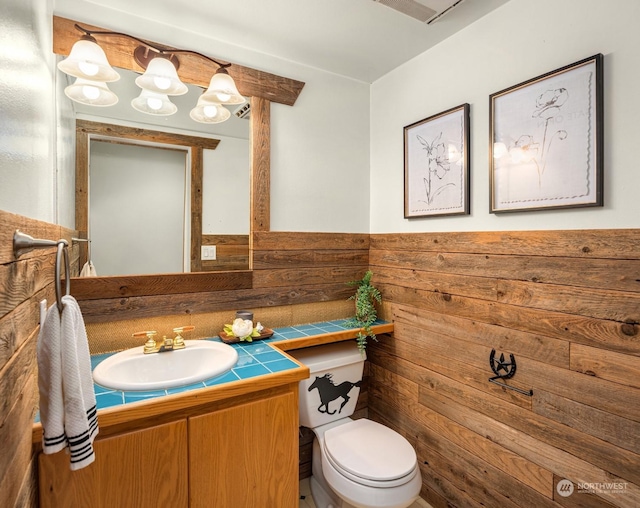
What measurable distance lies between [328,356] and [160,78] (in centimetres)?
160

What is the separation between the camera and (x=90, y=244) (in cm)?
159

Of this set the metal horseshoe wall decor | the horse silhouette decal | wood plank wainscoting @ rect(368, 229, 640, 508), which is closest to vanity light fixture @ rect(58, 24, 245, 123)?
wood plank wainscoting @ rect(368, 229, 640, 508)

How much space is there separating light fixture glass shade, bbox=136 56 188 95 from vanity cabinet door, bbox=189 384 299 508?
4.65ft

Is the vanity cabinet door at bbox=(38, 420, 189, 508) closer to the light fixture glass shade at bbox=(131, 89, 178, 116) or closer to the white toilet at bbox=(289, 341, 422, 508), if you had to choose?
the white toilet at bbox=(289, 341, 422, 508)

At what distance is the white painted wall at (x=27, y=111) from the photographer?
0.75 metres

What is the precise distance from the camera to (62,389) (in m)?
0.74

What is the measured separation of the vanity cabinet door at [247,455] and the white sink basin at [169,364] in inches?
7.2

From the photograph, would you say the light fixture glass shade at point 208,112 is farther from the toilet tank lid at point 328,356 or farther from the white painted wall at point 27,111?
the toilet tank lid at point 328,356

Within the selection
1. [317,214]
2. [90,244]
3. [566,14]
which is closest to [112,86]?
[90,244]

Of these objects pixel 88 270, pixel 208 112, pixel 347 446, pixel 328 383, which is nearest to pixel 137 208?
pixel 88 270

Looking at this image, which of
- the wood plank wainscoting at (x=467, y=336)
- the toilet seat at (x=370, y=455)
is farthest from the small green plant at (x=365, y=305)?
the toilet seat at (x=370, y=455)

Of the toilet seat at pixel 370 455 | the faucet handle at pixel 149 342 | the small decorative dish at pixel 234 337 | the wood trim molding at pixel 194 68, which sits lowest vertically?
the toilet seat at pixel 370 455

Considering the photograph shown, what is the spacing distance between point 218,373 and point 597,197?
1.53 meters

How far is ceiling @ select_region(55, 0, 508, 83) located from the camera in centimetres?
157
